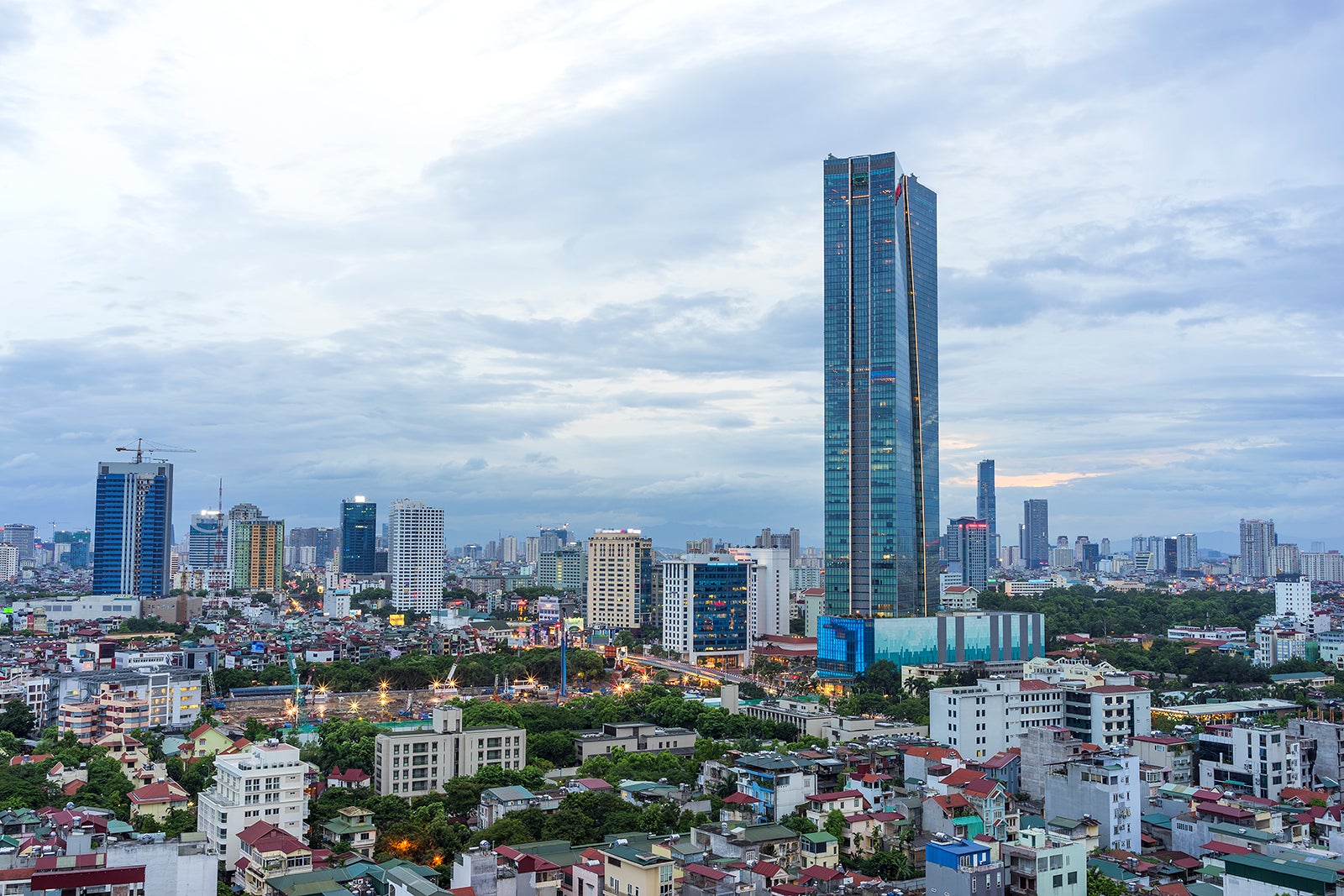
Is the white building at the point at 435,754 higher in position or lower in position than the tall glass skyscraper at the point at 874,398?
lower

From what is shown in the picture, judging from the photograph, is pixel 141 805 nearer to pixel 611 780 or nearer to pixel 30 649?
pixel 611 780

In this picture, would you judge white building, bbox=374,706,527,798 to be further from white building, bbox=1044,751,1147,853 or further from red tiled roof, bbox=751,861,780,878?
white building, bbox=1044,751,1147,853

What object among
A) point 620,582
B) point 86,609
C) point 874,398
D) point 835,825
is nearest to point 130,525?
point 86,609

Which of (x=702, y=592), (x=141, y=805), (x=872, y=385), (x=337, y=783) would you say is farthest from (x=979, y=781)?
(x=702, y=592)

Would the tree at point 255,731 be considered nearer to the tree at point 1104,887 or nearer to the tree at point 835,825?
the tree at point 835,825

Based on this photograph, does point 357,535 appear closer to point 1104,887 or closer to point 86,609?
point 86,609

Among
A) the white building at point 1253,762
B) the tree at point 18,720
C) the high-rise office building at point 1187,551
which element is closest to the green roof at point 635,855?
the white building at point 1253,762
